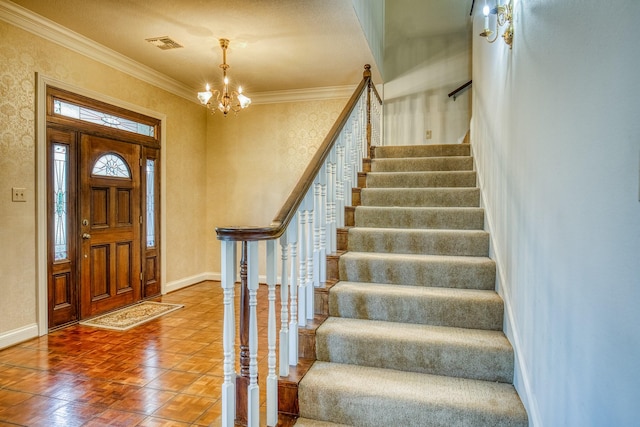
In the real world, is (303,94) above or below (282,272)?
above

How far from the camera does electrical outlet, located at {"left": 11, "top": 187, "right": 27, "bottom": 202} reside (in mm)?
3141

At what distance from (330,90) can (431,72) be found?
1.49 m

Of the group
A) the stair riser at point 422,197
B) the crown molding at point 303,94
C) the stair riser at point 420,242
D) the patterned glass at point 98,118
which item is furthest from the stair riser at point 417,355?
the crown molding at point 303,94

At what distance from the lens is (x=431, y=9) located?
17.6 ft

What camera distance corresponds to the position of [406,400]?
5.50 feet

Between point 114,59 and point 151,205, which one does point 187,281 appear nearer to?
point 151,205

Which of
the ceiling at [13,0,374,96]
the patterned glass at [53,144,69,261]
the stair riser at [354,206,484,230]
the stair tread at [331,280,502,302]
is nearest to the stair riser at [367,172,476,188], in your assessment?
the stair riser at [354,206,484,230]

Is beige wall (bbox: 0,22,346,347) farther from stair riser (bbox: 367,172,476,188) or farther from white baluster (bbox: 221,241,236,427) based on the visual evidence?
white baluster (bbox: 221,241,236,427)

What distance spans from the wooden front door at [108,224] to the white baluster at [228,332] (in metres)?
2.95

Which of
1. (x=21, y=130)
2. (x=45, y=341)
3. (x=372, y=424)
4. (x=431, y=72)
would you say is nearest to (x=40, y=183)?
(x=21, y=130)

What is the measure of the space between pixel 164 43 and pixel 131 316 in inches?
112

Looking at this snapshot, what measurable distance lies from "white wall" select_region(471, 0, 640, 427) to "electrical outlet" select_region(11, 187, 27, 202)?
3781 millimetres

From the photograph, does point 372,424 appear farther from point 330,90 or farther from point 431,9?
point 431,9

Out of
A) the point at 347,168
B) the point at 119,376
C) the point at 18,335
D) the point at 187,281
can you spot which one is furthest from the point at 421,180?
the point at 18,335
